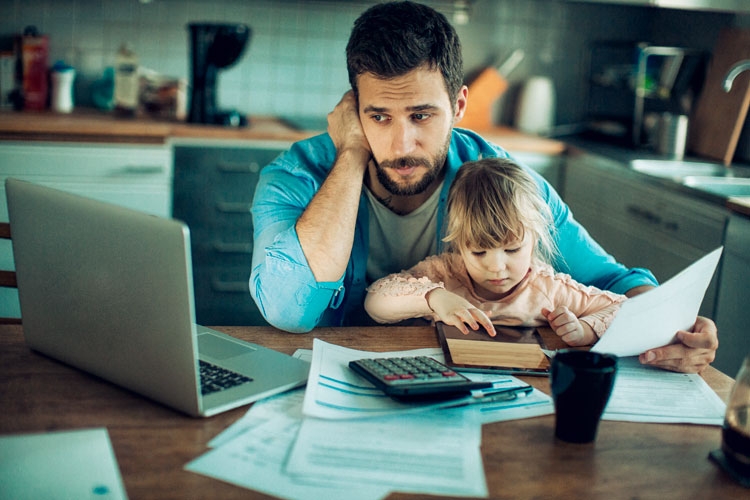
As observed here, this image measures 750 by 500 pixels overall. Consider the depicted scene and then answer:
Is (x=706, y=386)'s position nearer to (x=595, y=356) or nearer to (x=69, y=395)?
(x=595, y=356)

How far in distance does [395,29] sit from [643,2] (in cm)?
198

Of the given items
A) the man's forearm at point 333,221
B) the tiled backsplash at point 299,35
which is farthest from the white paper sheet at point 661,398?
the tiled backsplash at point 299,35

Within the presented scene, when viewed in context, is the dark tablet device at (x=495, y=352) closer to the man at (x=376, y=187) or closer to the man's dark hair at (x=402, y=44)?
the man at (x=376, y=187)

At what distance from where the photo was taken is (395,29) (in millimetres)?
1720

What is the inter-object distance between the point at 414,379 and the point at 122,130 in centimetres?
224

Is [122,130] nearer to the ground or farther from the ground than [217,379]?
farther from the ground

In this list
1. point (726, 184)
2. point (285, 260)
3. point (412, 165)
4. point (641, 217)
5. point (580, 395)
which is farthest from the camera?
point (641, 217)

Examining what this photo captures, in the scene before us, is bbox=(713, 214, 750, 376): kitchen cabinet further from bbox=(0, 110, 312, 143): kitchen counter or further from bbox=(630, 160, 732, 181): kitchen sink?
bbox=(0, 110, 312, 143): kitchen counter

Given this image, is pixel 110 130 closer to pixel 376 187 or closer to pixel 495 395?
pixel 376 187

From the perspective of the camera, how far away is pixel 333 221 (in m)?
1.61

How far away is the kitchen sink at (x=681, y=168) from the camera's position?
3.05 m

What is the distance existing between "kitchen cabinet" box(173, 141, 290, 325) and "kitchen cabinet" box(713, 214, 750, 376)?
1620 millimetres

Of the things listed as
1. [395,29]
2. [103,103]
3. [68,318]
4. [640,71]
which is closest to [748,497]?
[68,318]

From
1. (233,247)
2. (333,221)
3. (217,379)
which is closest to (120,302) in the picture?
(217,379)
